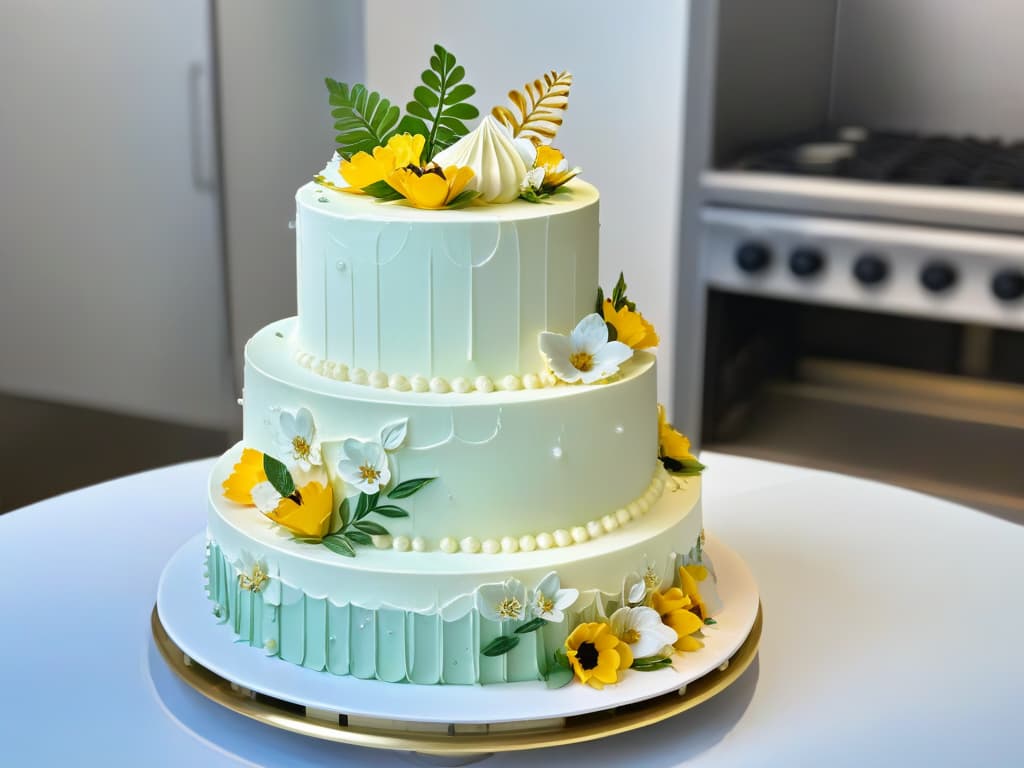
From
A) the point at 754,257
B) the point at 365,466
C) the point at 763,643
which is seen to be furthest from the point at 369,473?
the point at 754,257

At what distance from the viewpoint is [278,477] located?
125 centimetres

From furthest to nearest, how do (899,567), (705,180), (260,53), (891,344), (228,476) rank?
1. (260,53)
2. (891,344)
3. (705,180)
4. (899,567)
5. (228,476)

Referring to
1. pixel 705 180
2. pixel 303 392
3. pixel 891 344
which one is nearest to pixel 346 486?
pixel 303 392

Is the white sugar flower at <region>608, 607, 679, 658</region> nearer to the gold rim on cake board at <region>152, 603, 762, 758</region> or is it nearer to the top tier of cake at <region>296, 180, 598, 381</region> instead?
the gold rim on cake board at <region>152, 603, 762, 758</region>

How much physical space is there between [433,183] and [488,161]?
71mm

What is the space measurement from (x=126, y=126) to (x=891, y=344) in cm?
184

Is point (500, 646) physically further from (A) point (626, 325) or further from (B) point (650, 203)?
Answer: (B) point (650, 203)

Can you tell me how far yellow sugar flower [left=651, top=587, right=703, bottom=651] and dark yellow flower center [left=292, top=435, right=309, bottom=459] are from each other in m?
0.37

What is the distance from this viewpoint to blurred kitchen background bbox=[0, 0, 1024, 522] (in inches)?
99.9

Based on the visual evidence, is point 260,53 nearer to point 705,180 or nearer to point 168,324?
point 168,324

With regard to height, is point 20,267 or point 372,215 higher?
point 372,215

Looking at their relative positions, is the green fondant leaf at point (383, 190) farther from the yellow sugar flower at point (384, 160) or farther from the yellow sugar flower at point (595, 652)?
the yellow sugar flower at point (595, 652)

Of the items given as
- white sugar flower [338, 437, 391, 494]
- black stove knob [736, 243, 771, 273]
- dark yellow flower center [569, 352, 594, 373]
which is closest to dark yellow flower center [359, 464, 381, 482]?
white sugar flower [338, 437, 391, 494]

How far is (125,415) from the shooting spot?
3.35 metres
